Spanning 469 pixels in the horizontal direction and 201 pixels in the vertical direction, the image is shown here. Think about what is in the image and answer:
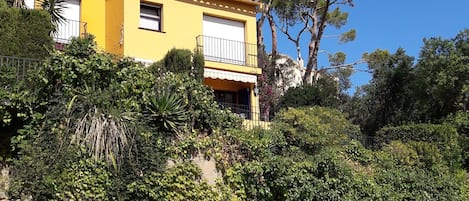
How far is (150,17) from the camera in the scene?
24062mm

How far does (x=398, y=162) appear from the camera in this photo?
19.8 m

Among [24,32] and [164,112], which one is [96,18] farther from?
[164,112]

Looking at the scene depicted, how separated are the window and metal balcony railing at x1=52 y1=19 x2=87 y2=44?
250 cm

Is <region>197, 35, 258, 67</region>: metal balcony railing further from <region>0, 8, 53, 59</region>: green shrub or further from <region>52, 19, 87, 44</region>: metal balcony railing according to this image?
<region>0, 8, 53, 59</region>: green shrub

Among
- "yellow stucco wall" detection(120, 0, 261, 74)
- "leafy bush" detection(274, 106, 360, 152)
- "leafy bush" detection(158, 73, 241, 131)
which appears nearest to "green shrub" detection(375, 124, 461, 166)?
"leafy bush" detection(274, 106, 360, 152)

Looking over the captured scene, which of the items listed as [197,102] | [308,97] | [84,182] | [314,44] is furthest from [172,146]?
[314,44]

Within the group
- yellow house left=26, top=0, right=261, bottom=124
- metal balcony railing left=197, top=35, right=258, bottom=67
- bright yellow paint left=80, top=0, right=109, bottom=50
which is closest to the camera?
yellow house left=26, top=0, right=261, bottom=124

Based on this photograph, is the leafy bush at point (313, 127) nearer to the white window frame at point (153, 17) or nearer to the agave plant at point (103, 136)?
the agave plant at point (103, 136)

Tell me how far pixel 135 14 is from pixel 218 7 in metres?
4.18

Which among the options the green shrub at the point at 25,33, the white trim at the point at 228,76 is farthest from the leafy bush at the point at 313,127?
the green shrub at the point at 25,33

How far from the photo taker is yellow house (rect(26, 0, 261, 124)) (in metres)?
22.9

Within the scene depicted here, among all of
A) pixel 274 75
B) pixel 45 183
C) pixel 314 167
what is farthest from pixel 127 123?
pixel 274 75

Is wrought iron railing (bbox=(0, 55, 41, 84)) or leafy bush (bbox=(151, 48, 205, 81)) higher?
leafy bush (bbox=(151, 48, 205, 81))

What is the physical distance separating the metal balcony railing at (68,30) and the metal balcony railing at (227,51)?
4.92 m
